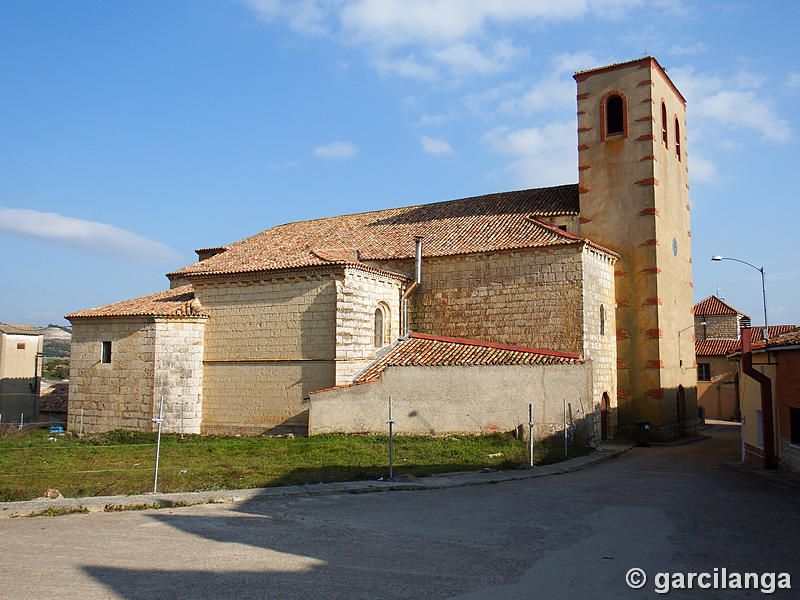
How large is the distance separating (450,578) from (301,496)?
18.9 ft

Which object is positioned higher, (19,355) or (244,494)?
(19,355)

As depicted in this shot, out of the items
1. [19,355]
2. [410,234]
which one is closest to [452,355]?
[410,234]

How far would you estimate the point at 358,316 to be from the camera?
902 inches

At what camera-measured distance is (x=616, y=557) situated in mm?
8125

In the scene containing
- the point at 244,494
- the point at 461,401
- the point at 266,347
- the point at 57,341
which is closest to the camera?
the point at 244,494

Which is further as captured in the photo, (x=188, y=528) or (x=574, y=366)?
(x=574, y=366)

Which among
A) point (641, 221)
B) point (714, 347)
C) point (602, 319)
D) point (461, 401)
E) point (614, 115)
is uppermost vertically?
point (614, 115)

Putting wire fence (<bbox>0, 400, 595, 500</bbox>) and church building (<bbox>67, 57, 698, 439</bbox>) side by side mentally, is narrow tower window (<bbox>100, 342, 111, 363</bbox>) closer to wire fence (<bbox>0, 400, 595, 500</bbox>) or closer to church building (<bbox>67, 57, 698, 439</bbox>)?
church building (<bbox>67, 57, 698, 439</bbox>)

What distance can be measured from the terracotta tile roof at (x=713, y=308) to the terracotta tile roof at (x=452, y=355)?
26.4 metres

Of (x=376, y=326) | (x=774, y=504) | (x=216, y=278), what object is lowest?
(x=774, y=504)

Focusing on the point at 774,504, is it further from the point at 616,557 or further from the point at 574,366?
the point at 574,366

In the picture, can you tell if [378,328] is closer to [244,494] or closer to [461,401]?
[461,401]

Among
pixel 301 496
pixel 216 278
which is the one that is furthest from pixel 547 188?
pixel 301 496

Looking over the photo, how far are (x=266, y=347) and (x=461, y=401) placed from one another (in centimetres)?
769
